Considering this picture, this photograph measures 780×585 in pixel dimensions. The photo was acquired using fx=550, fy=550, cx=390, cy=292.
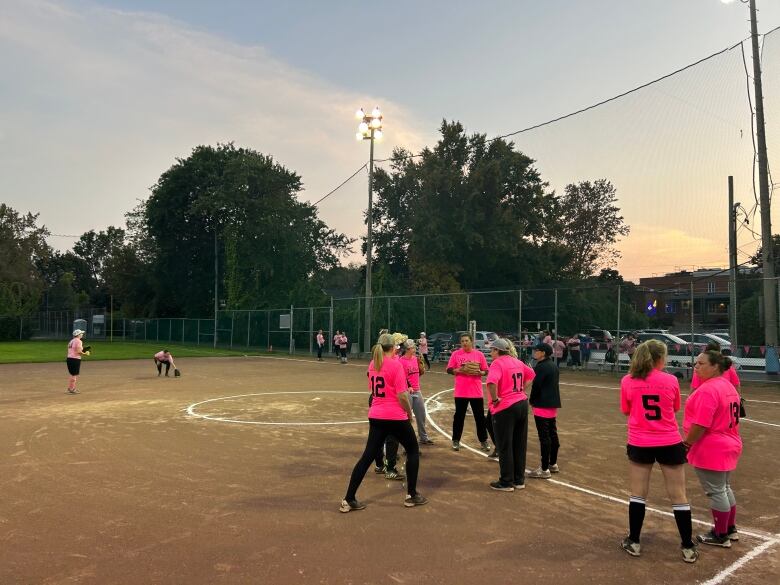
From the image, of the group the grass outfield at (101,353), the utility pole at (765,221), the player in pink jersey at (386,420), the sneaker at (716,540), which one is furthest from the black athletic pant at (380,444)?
the grass outfield at (101,353)

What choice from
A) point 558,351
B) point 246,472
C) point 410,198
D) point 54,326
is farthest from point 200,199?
point 246,472

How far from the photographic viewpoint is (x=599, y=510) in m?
6.06

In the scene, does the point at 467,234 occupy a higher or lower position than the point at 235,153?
lower

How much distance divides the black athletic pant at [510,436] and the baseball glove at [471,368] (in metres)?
1.63

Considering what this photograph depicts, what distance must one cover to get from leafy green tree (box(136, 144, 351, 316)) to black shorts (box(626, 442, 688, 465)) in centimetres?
4245

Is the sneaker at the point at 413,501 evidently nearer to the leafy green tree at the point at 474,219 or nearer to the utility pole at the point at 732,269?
the utility pole at the point at 732,269

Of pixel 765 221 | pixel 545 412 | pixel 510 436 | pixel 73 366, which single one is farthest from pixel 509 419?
pixel 765 221

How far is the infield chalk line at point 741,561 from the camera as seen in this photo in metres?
4.40

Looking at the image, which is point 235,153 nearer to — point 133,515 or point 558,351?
point 558,351

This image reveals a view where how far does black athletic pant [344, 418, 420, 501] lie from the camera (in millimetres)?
5918

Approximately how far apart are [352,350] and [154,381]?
15.7 metres

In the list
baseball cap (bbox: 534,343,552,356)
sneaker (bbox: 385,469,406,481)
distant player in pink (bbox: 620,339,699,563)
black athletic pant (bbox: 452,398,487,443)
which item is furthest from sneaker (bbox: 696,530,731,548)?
black athletic pant (bbox: 452,398,487,443)

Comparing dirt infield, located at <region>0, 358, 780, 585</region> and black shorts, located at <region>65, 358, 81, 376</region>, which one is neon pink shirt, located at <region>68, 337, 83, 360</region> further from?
dirt infield, located at <region>0, 358, 780, 585</region>

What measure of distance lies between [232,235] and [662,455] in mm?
48142
